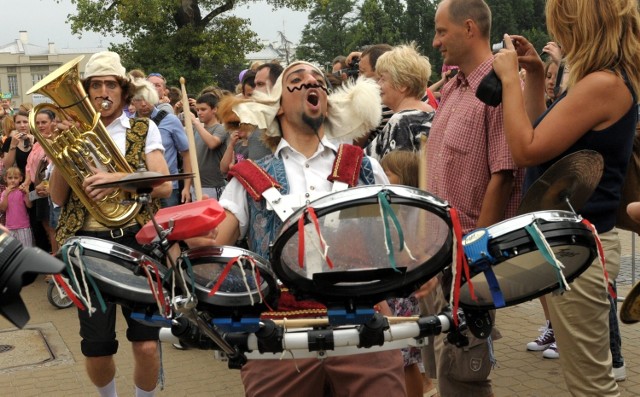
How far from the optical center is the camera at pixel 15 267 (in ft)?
6.01

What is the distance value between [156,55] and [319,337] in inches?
1293

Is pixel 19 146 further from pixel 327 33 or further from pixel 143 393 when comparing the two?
pixel 327 33

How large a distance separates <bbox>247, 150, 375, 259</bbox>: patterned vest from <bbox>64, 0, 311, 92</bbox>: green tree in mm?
29941

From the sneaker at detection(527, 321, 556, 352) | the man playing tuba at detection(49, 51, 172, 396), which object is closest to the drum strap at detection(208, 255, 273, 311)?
the man playing tuba at detection(49, 51, 172, 396)

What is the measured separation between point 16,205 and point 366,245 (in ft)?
30.0

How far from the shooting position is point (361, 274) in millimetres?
2379

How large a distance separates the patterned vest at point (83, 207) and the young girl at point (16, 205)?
6.24 meters

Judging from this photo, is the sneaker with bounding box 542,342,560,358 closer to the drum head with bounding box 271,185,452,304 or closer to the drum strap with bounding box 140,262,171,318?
the drum head with bounding box 271,185,452,304

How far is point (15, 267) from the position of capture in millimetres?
1836

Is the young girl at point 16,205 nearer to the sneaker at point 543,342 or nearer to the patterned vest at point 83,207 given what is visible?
the patterned vest at point 83,207

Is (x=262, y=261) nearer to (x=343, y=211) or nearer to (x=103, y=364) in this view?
(x=343, y=211)

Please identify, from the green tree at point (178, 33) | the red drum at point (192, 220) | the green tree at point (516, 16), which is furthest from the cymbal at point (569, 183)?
the green tree at point (516, 16)

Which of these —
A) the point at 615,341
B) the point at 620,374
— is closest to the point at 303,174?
A: the point at 615,341

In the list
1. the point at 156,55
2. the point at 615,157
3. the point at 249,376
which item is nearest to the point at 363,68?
the point at 615,157
